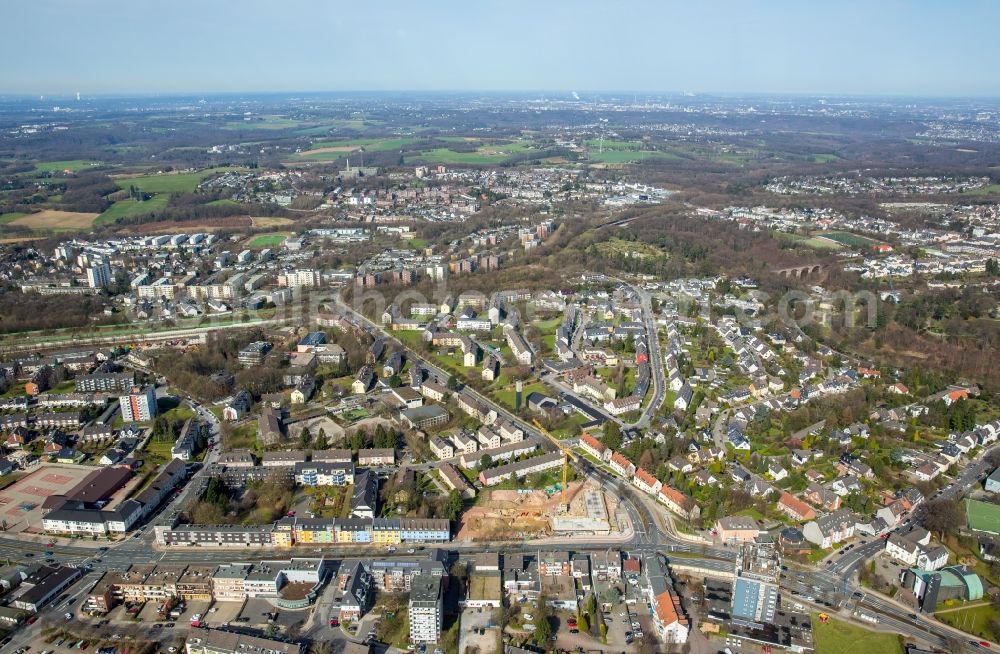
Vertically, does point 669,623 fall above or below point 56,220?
below

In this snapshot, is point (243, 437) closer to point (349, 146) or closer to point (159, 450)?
point (159, 450)

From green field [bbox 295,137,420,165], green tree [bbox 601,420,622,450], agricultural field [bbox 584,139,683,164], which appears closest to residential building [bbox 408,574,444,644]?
green tree [bbox 601,420,622,450]

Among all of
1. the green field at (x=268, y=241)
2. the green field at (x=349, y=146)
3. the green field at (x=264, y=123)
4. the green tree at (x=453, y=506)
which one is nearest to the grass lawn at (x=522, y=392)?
the green tree at (x=453, y=506)

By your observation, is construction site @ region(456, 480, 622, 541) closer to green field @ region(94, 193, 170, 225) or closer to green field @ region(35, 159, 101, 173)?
green field @ region(94, 193, 170, 225)

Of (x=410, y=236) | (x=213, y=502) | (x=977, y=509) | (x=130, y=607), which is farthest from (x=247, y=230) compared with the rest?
(x=977, y=509)

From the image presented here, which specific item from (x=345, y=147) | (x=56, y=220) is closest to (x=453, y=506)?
(x=56, y=220)

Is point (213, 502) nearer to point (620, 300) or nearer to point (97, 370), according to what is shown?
point (97, 370)

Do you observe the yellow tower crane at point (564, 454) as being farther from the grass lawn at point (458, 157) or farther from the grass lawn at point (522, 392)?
the grass lawn at point (458, 157)
